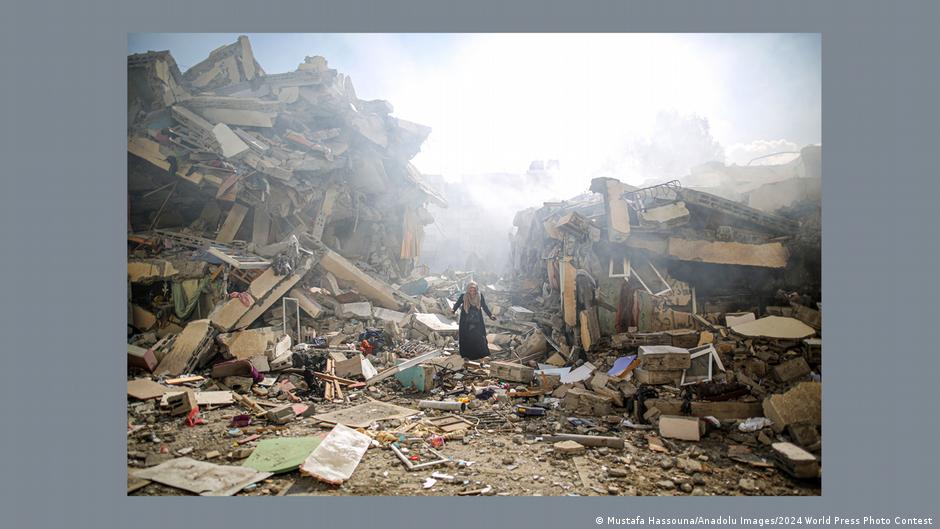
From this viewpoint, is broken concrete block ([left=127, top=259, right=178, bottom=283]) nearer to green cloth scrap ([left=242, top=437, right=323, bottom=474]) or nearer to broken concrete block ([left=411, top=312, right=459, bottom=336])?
green cloth scrap ([left=242, top=437, right=323, bottom=474])

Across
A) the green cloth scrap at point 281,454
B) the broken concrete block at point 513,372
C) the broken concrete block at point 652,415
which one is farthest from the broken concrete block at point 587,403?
the green cloth scrap at point 281,454

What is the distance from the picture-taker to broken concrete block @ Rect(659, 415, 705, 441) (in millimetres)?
4320

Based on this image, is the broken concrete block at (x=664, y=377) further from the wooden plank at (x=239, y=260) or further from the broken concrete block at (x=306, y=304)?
the wooden plank at (x=239, y=260)

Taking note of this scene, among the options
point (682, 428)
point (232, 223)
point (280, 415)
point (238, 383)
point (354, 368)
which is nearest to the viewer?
point (682, 428)

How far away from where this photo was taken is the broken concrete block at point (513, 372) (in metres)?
6.12

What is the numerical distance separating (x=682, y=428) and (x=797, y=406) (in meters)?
1.00

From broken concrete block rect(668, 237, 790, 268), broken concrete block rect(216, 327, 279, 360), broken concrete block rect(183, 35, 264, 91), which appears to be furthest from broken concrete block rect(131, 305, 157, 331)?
broken concrete block rect(668, 237, 790, 268)

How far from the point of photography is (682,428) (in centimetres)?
436

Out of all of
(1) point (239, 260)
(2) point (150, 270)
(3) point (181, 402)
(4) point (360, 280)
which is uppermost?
(1) point (239, 260)

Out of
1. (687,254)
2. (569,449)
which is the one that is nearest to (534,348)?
(687,254)

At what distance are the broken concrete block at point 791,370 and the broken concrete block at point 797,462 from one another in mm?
796

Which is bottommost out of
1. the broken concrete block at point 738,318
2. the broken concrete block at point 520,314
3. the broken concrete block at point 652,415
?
the broken concrete block at point 652,415

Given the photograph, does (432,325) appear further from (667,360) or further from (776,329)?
(776,329)

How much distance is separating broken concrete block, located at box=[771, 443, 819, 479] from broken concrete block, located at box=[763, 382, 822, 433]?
0.38 metres
